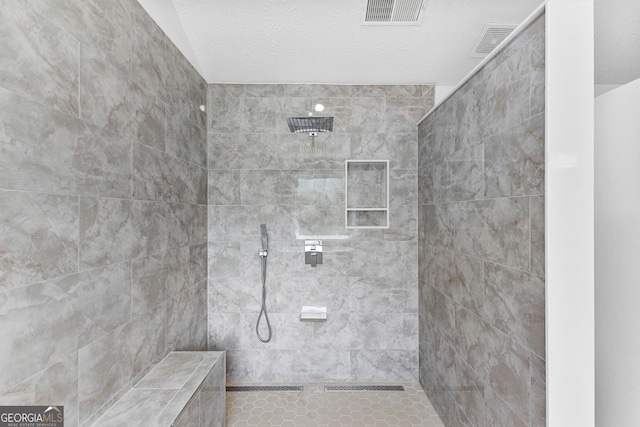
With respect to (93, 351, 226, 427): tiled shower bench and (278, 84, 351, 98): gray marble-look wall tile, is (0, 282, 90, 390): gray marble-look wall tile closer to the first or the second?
(93, 351, 226, 427): tiled shower bench

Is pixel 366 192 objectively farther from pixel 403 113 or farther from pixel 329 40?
pixel 329 40

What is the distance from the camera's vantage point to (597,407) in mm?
1187

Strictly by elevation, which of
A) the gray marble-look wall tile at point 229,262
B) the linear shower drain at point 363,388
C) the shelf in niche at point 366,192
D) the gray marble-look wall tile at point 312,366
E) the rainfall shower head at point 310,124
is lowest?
the linear shower drain at point 363,388

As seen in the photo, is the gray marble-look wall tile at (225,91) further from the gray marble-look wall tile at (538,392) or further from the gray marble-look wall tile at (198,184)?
the gray marble-look wall tile at (538,392)

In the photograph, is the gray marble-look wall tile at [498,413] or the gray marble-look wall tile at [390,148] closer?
the gray marble-look wall tile at [498,413]

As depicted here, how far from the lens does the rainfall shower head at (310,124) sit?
6.98 ft

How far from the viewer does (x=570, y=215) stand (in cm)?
101

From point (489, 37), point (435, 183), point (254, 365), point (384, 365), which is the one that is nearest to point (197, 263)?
point (254, 365)

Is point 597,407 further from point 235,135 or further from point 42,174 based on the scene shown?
point 235,135

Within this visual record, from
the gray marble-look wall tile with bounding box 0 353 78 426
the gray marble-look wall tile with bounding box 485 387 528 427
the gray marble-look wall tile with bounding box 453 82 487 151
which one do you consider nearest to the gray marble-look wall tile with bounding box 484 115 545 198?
the gray marble-look wall tile with bounding box 453 82 487 151

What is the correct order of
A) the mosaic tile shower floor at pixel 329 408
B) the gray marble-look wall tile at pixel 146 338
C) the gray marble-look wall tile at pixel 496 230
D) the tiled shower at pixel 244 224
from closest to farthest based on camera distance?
the tiled shower at pixel 244 224, the gray marble-look wall tile at pixel 496 230, the gray marble-look wall tile at pixel 146 338, the mosaic tile shower floor at pixel 329 408

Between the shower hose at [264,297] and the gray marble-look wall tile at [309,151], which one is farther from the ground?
the gray marble-look wall tile at [309,151]

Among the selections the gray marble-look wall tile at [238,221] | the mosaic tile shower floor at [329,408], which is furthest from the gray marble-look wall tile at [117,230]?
the mosaic tile shower floor at [329,408]

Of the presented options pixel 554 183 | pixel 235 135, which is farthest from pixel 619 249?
pixel 235 135
